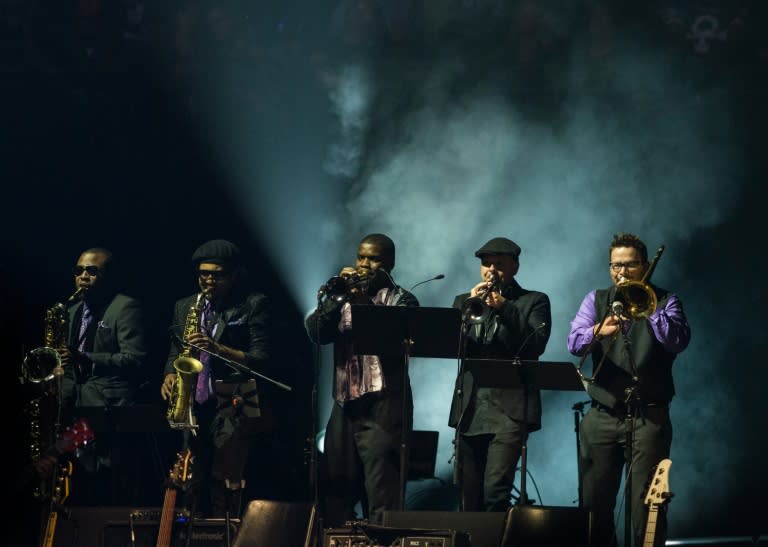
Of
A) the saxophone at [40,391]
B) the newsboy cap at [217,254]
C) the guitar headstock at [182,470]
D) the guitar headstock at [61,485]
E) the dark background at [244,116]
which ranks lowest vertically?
the guitar headstock at [61,485]

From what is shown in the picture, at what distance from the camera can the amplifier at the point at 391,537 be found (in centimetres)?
596

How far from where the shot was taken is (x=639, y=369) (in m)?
6.35

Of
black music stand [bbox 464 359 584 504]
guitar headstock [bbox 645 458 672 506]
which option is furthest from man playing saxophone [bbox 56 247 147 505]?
guitar headstock [bbox 645 458 672 506]

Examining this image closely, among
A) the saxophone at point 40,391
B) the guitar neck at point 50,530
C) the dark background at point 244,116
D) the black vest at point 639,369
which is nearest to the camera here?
the black vest at point 639,369

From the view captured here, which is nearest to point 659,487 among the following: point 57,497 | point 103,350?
point 57,497

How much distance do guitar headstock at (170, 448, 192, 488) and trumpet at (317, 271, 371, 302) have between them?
4.47 feet

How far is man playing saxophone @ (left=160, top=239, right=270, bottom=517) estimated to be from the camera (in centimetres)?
740

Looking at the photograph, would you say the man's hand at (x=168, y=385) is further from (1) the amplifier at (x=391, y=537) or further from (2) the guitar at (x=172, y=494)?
(1) the amplifier at (x=391, y=537)

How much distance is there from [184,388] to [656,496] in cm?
320

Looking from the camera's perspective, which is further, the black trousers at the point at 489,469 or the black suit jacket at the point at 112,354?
the black suit jacket at the point at 112,354

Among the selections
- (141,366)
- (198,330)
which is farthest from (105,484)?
(198,330)

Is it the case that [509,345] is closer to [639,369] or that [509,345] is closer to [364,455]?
[639,369]

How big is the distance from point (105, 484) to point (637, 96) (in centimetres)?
521

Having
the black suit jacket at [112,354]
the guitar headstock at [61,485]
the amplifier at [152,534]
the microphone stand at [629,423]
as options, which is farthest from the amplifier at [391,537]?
the black suit jacket at [112,354]
